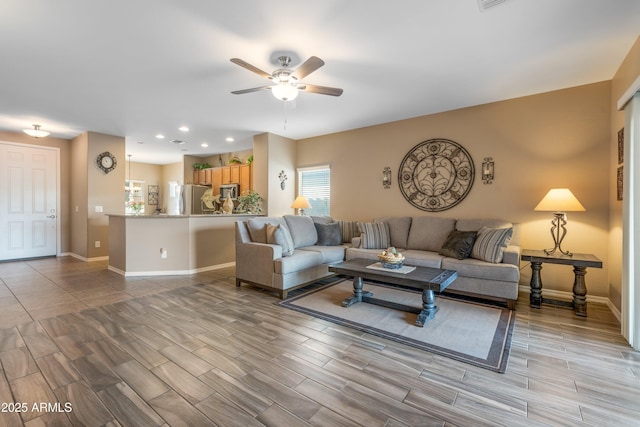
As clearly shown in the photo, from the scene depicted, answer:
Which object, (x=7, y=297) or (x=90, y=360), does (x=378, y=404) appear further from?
(x=7, y=297)

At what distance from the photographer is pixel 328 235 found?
16.4 ft

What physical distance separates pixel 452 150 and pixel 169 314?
457 centimetres

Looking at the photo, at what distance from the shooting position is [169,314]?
10.2 ft

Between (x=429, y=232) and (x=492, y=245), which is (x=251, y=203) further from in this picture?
(x=492, y=245)

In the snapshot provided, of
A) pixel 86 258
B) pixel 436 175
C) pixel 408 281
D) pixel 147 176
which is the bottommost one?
pixel 86 258

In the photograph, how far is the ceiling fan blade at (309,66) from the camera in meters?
2.44

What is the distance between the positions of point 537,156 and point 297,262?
362 centimetres

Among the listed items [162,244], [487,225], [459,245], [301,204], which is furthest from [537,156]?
[162,244]

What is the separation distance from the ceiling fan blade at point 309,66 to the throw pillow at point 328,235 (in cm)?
276

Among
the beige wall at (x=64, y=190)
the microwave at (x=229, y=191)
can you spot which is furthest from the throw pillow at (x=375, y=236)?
the beige wall at (x=64, y=190)

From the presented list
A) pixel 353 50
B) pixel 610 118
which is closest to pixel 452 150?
pixel 610 118

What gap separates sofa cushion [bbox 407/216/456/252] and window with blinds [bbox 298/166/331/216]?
82.5 inches

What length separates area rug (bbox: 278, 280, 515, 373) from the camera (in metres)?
2.37

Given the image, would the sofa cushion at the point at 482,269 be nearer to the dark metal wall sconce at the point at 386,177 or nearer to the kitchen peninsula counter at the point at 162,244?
the dark metal wall sconce at the point at 386,177
